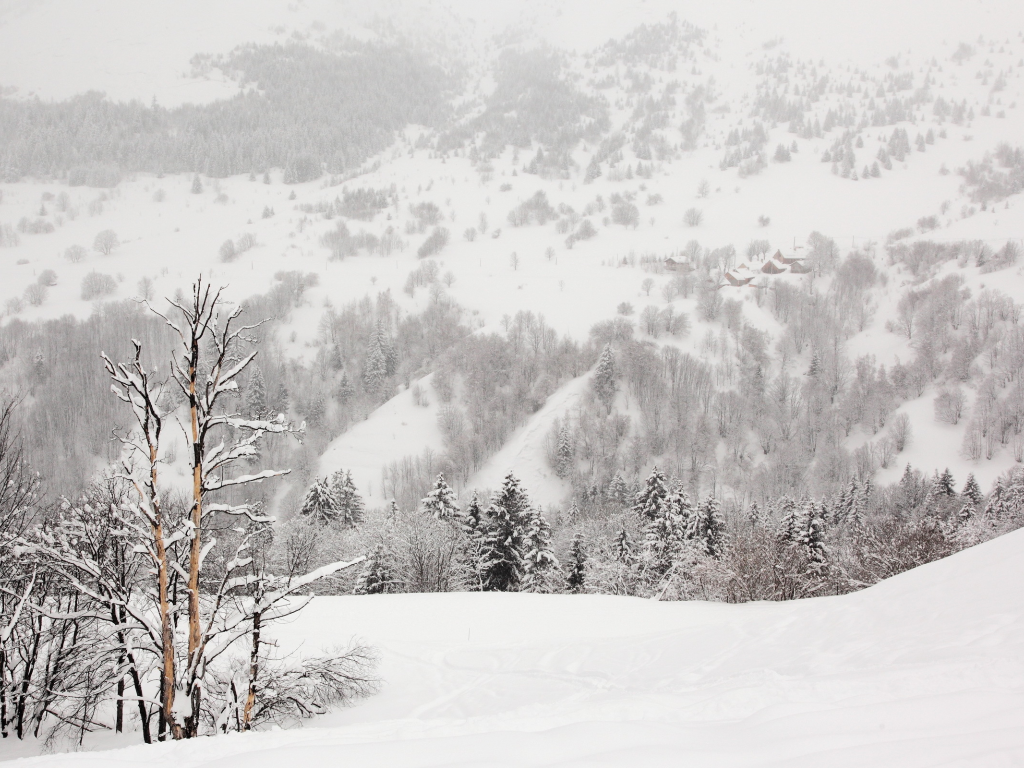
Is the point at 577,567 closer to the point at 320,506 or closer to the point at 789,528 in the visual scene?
the point at 789,528

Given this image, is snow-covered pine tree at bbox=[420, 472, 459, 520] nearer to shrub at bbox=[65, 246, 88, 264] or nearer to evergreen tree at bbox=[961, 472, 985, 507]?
evergreen tree at bbox=[961, 472, 985, 507]

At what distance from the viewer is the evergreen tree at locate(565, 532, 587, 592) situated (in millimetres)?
31438

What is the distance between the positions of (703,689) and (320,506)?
1595 inches

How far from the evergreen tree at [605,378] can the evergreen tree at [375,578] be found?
4177 cm

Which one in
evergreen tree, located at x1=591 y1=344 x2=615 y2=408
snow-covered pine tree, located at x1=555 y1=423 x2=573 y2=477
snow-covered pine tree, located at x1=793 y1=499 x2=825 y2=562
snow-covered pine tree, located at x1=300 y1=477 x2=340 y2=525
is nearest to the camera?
snow-covered pine tree, located at x1=793 y1=499 x2=825 y2=562

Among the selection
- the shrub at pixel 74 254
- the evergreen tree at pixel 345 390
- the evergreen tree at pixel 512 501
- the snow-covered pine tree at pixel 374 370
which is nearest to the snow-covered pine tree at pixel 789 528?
the evergreen tree at pixel 512 501

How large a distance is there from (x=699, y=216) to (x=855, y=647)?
11302 cm

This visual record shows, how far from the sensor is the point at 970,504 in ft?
124

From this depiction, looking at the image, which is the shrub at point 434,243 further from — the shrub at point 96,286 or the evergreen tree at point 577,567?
the evergreen tree at point 577,567

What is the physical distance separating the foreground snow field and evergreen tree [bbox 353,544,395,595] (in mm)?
11852

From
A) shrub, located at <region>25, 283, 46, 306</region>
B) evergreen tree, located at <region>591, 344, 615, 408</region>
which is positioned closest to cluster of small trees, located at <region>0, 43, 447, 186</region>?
shrub, located at <region>25, 283, 46, 306</region>

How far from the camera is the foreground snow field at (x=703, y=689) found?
3.25 metres

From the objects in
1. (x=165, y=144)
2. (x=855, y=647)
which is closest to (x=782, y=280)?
(x=855, y=647)

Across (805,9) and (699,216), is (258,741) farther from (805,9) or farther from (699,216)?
(805,9)
